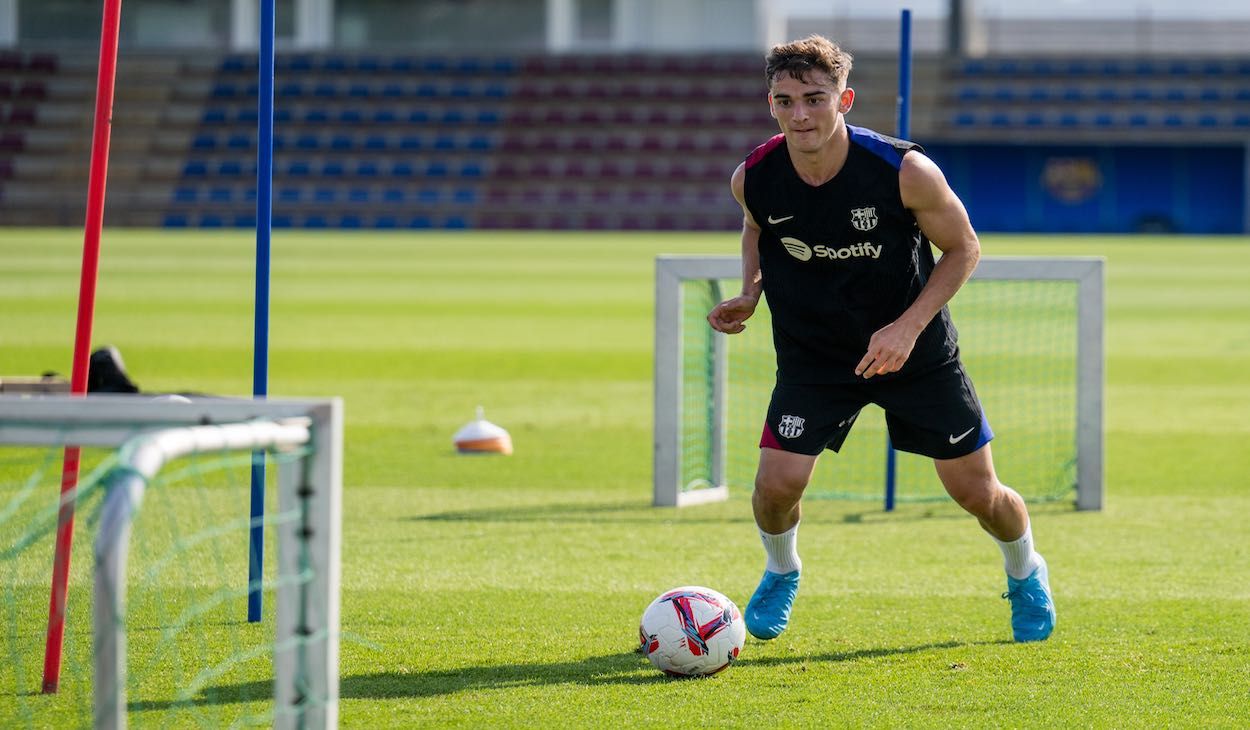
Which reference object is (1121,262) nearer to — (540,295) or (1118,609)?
(540,295)

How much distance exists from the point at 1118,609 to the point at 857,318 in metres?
1.65

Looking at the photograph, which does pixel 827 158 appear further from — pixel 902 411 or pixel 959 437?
pixel 959 437

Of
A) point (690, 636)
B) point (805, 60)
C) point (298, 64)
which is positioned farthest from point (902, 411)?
point (298, 64)

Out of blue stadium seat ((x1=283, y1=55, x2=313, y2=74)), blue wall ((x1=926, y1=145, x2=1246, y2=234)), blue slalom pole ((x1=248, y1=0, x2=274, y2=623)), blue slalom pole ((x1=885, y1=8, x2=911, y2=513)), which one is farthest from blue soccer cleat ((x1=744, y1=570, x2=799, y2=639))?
blue stadium seat ((x1=283, y1=55, x2=313, y2=74))

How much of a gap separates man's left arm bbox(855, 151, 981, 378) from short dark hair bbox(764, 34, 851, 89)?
1.15 feet

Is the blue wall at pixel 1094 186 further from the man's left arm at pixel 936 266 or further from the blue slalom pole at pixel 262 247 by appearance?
the blue slalom pole at pixel 262 247

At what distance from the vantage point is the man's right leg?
15.3ft

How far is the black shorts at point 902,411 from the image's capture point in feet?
15.2

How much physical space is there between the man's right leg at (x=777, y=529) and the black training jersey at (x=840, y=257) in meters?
0.25

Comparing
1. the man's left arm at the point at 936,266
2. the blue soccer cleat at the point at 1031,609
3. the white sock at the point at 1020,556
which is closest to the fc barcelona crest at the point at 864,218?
the man's left arm at the point at 936,266

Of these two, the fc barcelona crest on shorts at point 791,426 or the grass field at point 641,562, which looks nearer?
A: the grass field at point 641,562

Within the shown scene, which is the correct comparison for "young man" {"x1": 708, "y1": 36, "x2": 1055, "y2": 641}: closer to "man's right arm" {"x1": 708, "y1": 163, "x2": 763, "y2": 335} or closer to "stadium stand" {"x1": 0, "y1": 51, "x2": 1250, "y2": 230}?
"man's right arm" {"x1": 708, "y1": 163, "x2": 763, "y2": 335}

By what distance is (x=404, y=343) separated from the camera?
1494 cm

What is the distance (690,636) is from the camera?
4.46 m
